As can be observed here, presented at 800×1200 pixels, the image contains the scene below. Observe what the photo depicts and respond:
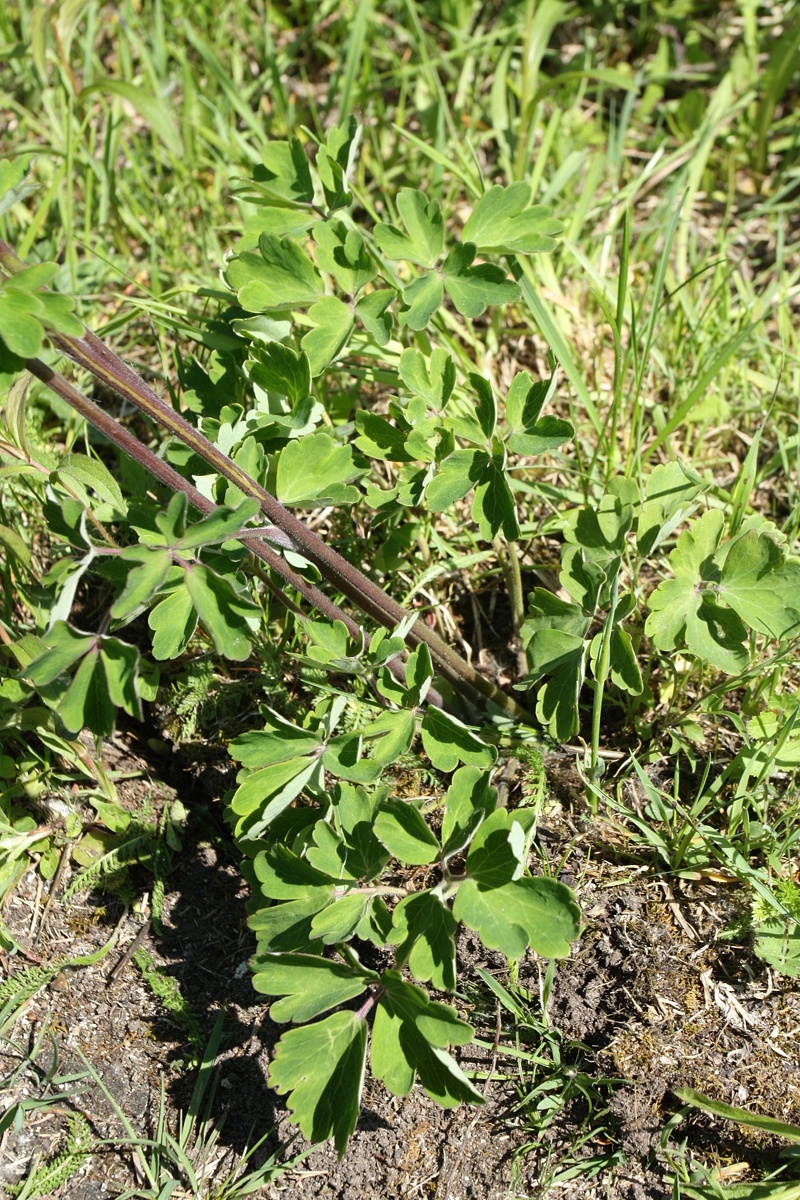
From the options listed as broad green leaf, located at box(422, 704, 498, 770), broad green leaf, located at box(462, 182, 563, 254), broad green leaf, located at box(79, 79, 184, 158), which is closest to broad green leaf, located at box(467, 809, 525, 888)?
broad green leaf, located at box(422, 704, 498, 770)

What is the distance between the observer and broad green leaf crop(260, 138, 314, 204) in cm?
232

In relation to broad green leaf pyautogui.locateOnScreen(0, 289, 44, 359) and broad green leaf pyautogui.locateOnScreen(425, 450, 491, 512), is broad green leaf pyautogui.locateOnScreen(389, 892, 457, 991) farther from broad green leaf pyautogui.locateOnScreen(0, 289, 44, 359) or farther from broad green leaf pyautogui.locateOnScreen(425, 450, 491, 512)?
broad green leaf pyautogui.locateOnScreen(0, 289, 44, 359)

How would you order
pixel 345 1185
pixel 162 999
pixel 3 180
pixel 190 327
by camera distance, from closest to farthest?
1. pixel 3 180
2. pixel 345 1185
3. pixel 162 999
4. pixel 190 327

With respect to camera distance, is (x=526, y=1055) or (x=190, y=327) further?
(x=190, y=327)

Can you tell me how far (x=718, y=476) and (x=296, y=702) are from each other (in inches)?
54.6

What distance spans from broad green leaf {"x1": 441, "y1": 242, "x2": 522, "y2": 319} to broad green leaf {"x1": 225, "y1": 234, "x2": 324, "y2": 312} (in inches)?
11.4

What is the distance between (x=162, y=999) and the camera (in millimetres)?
2258

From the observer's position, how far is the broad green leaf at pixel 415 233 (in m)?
2.21

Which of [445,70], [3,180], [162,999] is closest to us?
[3,180]

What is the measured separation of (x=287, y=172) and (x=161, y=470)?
92 cm

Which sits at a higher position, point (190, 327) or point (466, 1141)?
point (190, 327)

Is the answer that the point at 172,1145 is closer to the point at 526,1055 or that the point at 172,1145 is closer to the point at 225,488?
the point at 526,1055

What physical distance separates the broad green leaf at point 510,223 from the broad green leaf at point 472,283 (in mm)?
66

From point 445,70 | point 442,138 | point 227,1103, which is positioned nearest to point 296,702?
point 227,1103
